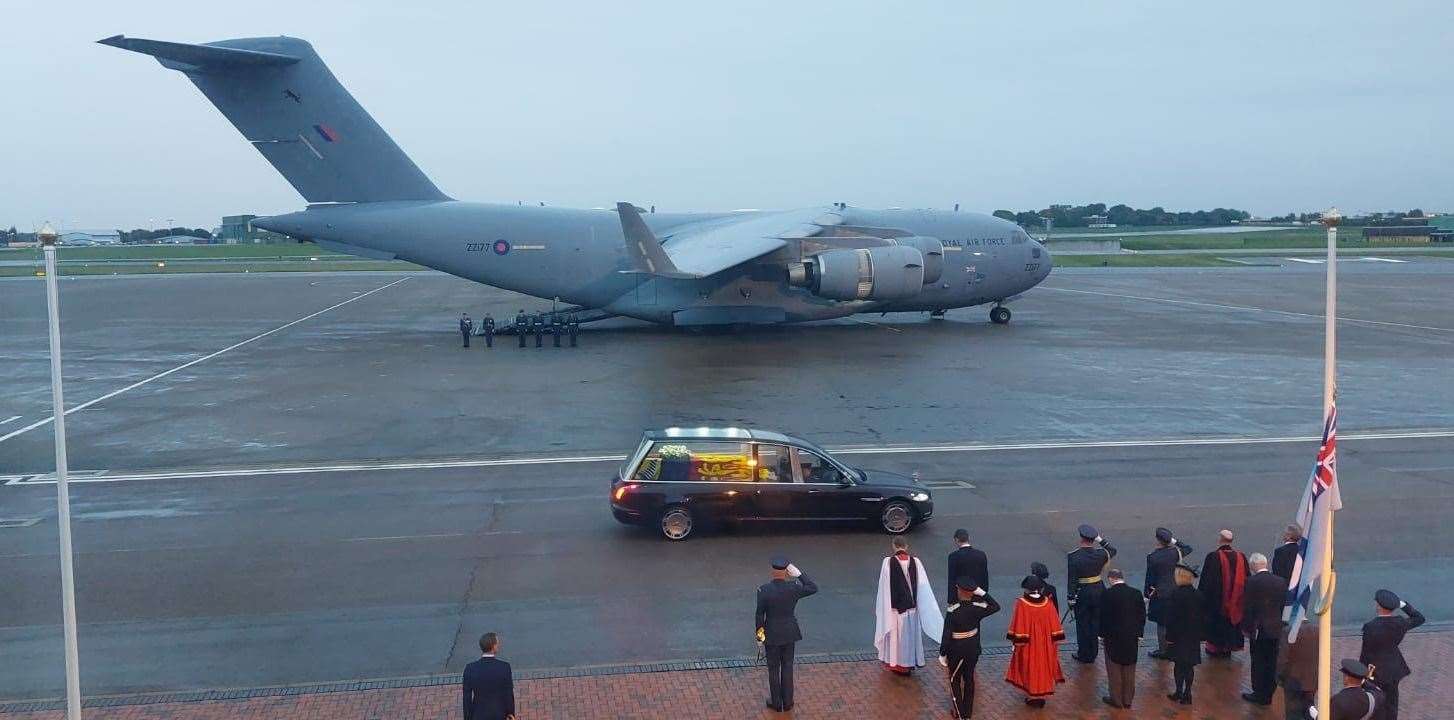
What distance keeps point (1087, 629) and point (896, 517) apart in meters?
4.21

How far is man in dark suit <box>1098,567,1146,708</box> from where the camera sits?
955 centimetres

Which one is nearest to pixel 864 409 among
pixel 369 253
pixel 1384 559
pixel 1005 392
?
pixel 1005 392

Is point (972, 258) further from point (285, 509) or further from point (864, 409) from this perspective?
point (285, 509)

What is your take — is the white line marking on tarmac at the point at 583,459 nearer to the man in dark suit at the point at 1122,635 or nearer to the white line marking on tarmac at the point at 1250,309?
the man in dark suit at the point at 1122,635

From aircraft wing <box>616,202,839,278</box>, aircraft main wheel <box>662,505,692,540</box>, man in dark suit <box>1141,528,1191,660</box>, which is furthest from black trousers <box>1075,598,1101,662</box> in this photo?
aircraft wing <box>616,202,839,278</box>

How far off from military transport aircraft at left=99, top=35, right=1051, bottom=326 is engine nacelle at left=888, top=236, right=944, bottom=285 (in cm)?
5

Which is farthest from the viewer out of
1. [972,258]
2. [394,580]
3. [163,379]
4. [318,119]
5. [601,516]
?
[972,258]

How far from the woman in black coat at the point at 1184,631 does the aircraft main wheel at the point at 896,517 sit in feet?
15.9

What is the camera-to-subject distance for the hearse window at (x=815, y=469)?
1449 centimetres

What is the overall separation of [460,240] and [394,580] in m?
23.2

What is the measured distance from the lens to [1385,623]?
29.3ft

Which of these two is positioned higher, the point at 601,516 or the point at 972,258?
the point at 972,258

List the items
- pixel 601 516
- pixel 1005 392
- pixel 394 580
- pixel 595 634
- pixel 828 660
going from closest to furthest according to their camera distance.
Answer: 1. pixel 828 660
2. pixel 595 634
3. pixel 394 580
4. pixel 601 516
5. pixel 1005 392

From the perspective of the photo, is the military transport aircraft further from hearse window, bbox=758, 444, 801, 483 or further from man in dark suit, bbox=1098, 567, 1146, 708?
man in dark suit, bbox=1098, 567, 1146, 708
